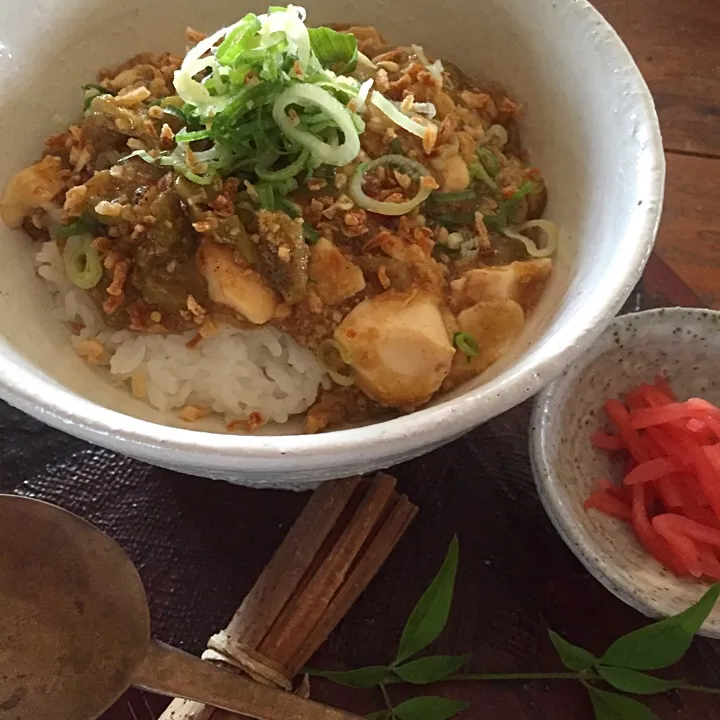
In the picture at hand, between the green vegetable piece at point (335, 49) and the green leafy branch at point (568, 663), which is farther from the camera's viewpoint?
the green vegetable piece at point (335, 49)

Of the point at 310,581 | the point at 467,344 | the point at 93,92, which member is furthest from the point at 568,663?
the point at 93,92

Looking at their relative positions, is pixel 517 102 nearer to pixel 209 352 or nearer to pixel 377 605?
pixel 209 352

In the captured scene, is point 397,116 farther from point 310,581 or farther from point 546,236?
point 310,581

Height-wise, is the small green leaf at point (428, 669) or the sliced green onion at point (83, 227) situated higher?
the sliced green onion at point (83, 227)

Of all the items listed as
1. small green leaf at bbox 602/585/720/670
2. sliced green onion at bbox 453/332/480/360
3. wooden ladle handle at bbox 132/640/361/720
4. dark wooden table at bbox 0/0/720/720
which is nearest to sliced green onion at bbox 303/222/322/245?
sliced green onion at bbox 453/332/480/360

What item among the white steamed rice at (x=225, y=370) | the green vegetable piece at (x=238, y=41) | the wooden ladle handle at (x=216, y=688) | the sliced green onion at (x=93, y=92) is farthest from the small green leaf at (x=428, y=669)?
the sliced green onion at (x=93, y=92)

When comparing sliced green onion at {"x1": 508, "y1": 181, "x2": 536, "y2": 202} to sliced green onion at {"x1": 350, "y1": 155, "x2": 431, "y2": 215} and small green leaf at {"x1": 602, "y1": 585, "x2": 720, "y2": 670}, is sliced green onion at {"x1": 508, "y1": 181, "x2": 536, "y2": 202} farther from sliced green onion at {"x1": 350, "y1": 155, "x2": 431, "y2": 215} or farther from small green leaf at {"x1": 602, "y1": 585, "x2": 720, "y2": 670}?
small green leaf at {"x1": 602, "y1": 585, "x2": 720, "y2": 670}

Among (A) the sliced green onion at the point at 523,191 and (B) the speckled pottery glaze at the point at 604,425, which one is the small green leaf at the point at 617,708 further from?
(A) the sliced green onion at the point at 523,191

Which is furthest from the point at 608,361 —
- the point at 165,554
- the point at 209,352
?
the point at 165,554
